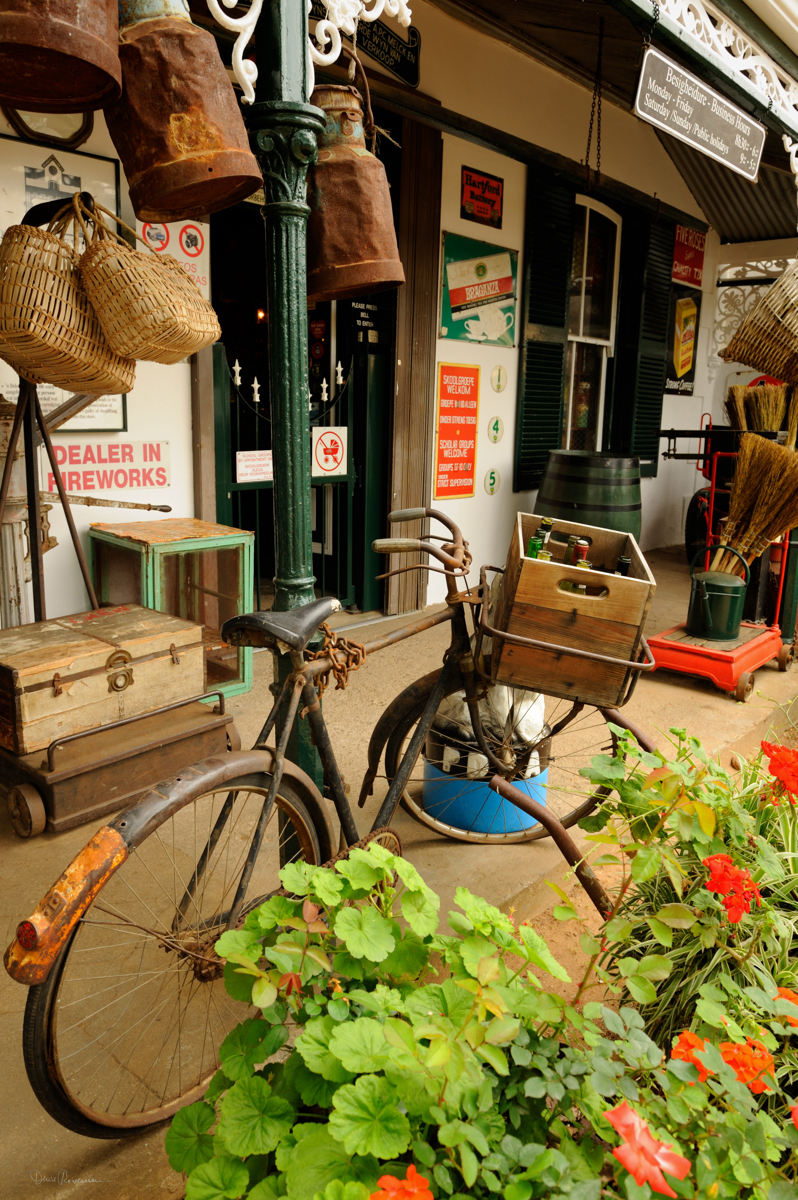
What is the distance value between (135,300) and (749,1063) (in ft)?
7.53

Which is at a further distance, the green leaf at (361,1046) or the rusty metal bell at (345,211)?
the rusty metal bell at (345,211)

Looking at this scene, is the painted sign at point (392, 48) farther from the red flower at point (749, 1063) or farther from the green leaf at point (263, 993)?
the red flower at point (749, 1063)

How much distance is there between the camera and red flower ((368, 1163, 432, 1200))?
97cm

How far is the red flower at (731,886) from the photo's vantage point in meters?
1.49

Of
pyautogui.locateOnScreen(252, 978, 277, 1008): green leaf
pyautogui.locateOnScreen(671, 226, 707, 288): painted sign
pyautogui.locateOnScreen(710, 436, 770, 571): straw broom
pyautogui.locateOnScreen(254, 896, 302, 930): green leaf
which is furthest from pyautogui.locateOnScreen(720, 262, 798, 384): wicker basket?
pyautogui.locateOnScreen(252, 978, 277, 1008): green leaf

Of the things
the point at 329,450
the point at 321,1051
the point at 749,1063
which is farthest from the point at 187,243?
the point at 749,1063

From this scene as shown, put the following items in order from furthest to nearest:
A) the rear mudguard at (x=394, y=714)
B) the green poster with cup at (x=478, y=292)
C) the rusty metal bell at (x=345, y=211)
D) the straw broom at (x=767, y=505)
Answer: the green poster with cup at (x=478, y=292) < the straw broom at (x=767, y=505) < the rear mudguard at (x=394, y=714) < the rusty metal bell at (x=345, y=211)

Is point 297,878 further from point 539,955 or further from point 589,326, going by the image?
point 589,326

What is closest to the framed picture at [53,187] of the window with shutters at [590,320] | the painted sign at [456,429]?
the painted sign at [456,429]

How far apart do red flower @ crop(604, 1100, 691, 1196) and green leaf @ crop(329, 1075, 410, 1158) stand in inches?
10.6

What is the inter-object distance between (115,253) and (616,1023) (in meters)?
2.31

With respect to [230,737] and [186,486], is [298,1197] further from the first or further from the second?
[186,486]

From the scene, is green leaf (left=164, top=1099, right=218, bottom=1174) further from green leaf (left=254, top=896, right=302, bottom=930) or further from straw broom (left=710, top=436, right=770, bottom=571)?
straw broom (left=710, top=436, right=770, bottom=571)

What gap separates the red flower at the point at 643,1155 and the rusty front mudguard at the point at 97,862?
0.95m
